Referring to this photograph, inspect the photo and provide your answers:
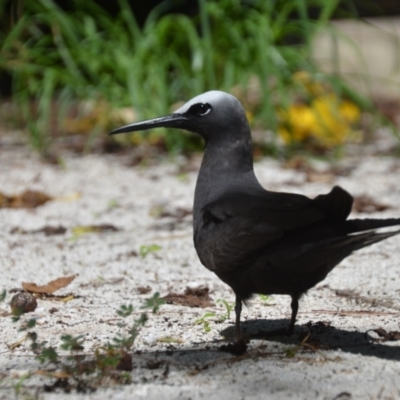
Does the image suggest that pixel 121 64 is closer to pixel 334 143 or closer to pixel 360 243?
pixel 334 143

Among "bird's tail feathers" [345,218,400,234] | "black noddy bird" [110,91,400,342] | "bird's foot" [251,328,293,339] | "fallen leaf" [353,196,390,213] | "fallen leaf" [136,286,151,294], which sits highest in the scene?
"bird's tail feathers" [345,218,400,234]

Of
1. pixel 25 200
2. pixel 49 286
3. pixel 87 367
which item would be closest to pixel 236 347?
pixel 87 367

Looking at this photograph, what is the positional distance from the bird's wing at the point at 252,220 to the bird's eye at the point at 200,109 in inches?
17.5

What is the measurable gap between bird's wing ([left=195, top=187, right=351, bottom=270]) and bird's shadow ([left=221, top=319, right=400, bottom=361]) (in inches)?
12.4

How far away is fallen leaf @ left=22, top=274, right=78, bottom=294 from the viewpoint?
3518 millimetres

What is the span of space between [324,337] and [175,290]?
93cm

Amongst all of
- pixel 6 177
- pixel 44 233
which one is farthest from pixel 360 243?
pixel 6 177

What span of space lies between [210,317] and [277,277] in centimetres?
57

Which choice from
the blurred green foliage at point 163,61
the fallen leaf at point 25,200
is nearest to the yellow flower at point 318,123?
the blurred green foliage at point 163,61

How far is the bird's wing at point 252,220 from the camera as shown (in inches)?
103

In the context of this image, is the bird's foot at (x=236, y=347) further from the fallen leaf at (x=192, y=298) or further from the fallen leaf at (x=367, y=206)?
the fallen leaf at (x=367, y=206)

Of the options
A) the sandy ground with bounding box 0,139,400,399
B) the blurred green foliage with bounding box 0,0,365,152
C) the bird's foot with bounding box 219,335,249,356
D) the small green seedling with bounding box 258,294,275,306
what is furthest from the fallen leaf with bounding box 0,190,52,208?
the bird's foot with bounding box 219,335,249,356

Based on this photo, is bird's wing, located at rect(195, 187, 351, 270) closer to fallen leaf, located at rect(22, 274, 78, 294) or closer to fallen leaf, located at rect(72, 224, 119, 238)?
fallen leaf, located at rect(22, 274, 78, 294)

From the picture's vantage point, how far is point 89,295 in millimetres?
3547
